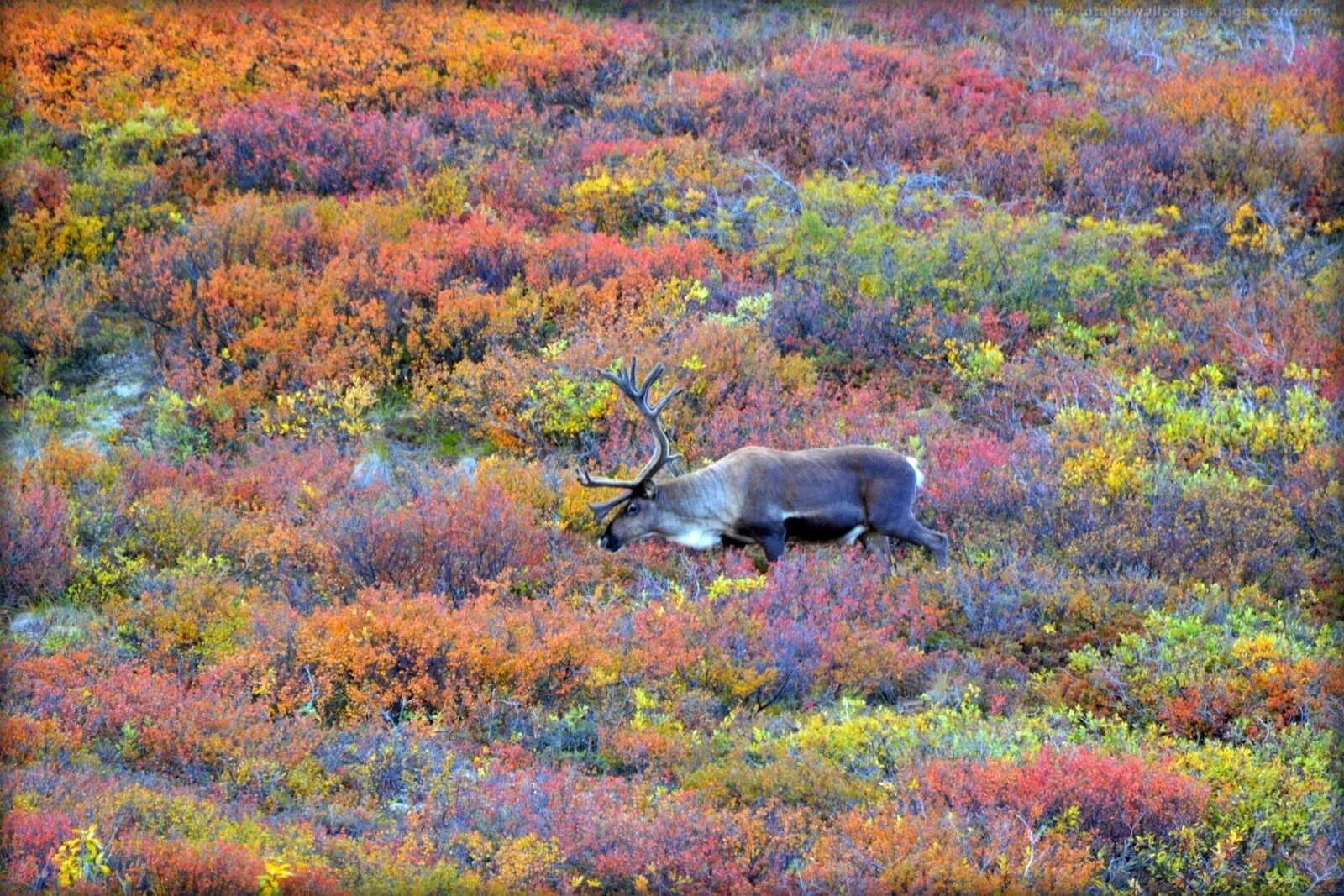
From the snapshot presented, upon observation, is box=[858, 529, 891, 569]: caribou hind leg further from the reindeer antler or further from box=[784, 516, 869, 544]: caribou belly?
the reindeer antler

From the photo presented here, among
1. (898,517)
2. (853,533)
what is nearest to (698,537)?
(853,533)

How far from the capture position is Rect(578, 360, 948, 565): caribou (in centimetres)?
941

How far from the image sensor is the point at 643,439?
1085 cm

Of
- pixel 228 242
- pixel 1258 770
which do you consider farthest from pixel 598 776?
pixel 228 242

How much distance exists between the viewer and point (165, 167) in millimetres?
15141

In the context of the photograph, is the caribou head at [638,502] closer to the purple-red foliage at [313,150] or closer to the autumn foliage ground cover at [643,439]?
the autumn foliage ground cover at [643,439]

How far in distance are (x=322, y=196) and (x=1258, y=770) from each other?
481 inches

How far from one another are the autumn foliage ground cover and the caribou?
0.30m

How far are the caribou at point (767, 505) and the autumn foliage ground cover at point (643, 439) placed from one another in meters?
0.30

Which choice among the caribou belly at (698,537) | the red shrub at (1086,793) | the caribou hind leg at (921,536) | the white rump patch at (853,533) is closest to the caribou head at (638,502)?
the caribou belly at (698,537)

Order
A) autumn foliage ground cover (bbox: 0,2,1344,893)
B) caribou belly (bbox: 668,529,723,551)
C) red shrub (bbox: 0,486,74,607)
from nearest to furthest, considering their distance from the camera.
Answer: autumn foliage ground cover (bbox: 0,2,1344,893) < red shrub (bbox: 0,486,74,607) < caribou belly (bbox: 668,529,723,551)

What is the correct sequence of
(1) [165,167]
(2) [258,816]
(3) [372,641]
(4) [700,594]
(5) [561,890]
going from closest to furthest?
(5) [561,890] < (2) [258,816] < (3) [372,641] < (4) [700,594] < (1) [165,167]

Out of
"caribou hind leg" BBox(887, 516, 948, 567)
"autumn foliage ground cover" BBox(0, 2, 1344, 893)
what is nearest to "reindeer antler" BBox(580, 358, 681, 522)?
"autumn foliage ground cover" BBox(0, 2, 1344, 893)

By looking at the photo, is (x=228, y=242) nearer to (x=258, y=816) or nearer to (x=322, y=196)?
(x=322, y=196)
